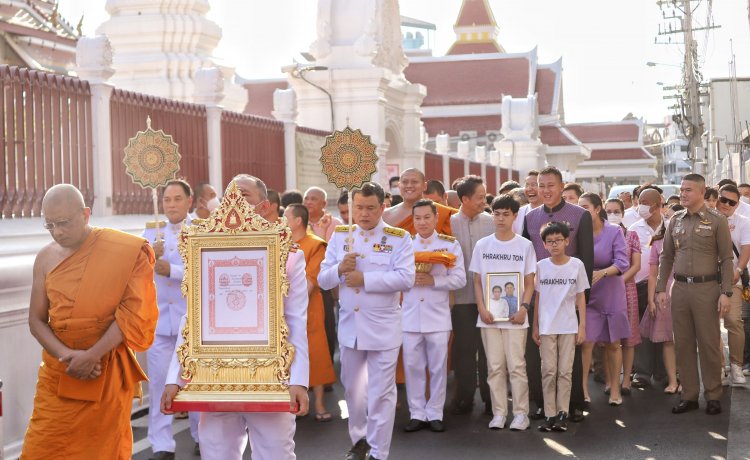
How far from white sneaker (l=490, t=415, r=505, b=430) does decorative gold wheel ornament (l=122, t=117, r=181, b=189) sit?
10.1 ft

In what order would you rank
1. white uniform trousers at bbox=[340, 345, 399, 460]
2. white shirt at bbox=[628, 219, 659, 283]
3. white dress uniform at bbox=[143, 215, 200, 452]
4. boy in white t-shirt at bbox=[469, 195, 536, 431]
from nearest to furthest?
1. white uniform trousers at bbox=[340, 345, 399, 460]
2. white dress uniform at bbox=[143, 215, 200, 452]
3. boy in white t-shirt at bbox=[469, 195, 536, 431]
4. white shirt at bbox=[628, 219, 659, 283]

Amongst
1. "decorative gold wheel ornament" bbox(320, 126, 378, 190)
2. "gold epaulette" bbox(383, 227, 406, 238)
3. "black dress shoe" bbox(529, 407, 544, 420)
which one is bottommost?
"black dress shoe" bbox(529, 407, 544, 420)

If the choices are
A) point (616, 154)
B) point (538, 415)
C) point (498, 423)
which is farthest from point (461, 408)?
point (616, 154)

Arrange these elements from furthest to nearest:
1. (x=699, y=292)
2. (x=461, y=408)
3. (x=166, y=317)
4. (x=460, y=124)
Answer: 1. (x=460, y=124)
2. (x=461, y=408)
3. (x=699, y=292)
4. (x=166, y=317)

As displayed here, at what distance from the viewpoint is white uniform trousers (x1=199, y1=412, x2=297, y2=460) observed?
597cm

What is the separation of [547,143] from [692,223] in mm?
40851

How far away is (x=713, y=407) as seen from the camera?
378 inches

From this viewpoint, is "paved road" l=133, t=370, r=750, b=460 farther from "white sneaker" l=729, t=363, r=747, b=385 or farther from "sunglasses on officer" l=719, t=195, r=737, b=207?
"sunglasses on officer" l=719, t=195, r=737, b=207

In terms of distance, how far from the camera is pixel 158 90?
59.0ft

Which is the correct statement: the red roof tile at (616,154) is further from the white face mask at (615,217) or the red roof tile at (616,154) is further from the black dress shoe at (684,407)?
the black dress shoe at (684,407)

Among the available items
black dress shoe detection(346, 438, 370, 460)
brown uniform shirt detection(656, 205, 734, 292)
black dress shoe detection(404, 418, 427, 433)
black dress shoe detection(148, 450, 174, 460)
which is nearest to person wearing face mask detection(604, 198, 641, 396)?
brown uniform shirt detection(656, 205, 734, 292)

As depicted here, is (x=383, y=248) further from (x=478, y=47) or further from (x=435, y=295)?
(x=478, y=47)

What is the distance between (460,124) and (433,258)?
141 feet

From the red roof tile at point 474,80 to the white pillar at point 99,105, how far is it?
41.6 meters
